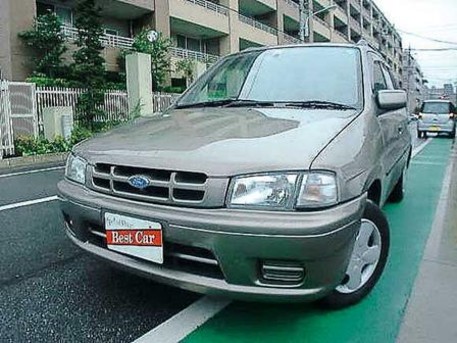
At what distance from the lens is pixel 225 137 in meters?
2.65

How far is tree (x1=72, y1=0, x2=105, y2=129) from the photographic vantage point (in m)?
14.6

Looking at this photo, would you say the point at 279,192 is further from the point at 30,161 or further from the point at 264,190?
the point at 30,161

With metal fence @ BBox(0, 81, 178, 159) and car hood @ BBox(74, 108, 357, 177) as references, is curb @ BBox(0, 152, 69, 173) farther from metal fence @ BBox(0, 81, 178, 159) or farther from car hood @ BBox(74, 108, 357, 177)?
car hood @ BBox(74, 108, 357, 177)

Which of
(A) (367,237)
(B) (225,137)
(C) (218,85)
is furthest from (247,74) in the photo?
(A) (367,237)

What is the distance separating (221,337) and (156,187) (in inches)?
34.0

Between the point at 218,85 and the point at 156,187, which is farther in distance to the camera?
the point at 218,85

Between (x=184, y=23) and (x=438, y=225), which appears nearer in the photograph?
(x=438, y=225)

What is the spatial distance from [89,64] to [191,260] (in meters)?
14.0

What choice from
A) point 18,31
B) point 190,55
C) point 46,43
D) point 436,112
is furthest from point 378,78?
point 190,55

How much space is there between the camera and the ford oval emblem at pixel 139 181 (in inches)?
97.3

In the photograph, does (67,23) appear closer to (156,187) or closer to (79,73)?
(79,73)

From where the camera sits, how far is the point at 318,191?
2312mm

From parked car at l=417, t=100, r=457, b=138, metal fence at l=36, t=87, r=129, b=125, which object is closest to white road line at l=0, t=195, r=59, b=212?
metal fence at l=36, t=87, r=129, b=125

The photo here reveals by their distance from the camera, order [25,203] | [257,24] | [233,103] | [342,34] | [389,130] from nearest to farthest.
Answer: [233,103]
[389,130]
[25,203]
[257,24]
[342,34]
